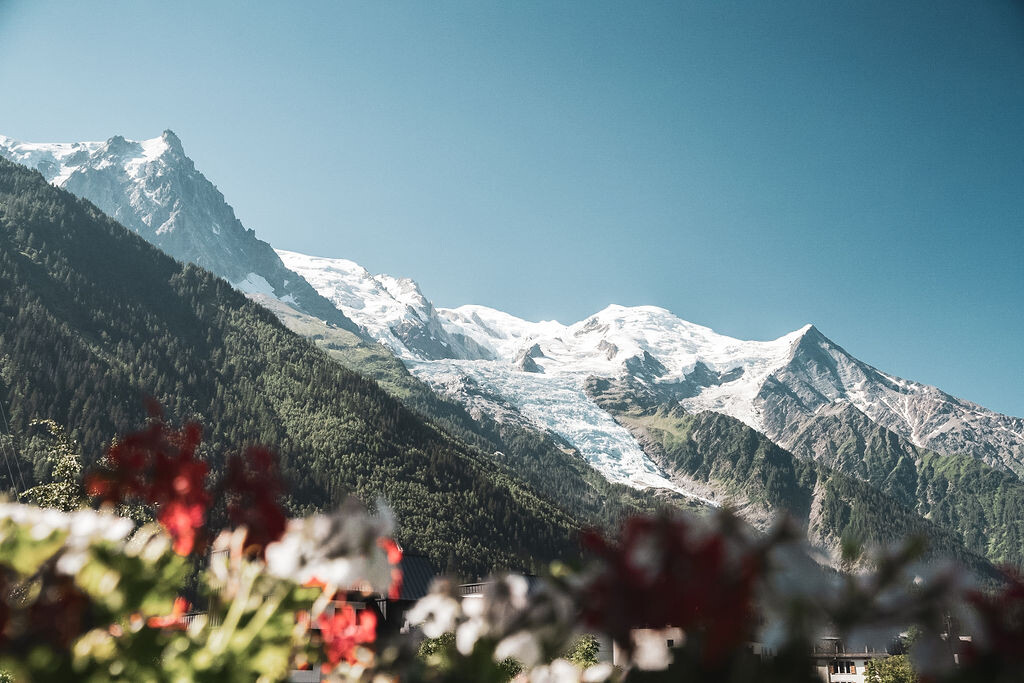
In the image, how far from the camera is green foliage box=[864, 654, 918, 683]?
70750mm

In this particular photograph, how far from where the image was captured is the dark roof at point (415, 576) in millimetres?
51219

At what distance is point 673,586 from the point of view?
6.27 feet

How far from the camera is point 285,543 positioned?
2371 mm

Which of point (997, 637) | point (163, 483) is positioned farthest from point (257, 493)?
point (997, 637)

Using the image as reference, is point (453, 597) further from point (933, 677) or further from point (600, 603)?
point (933, 677)

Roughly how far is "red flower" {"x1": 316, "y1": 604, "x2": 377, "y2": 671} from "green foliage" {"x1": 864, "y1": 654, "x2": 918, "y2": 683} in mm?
80625

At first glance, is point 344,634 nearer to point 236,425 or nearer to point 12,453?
point 12,453

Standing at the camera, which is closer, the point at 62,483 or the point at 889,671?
the point at 62,483

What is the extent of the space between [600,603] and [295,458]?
186 meters

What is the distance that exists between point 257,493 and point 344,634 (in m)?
0.76

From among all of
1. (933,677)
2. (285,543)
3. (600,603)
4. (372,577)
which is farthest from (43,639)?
(933,677)

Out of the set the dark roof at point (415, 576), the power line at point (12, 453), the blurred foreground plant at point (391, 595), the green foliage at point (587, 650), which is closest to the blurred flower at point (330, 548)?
the blurred foreground plant at point (391, 595)

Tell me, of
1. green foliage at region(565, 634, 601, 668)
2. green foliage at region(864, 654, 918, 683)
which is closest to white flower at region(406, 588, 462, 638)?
green foliage at region(565, 634, 601, 668)

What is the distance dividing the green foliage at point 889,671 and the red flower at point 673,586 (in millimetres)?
81266
